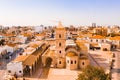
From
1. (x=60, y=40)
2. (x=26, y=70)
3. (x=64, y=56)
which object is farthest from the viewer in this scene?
(x=64, y=56)

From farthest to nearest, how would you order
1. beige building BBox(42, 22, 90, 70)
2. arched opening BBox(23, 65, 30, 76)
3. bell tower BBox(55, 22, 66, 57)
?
bell tower BBox(55, 22, 66, 57), beige building BBox(42, 22, 90, 70), arched opening BBox(23, 65, 30, 76)

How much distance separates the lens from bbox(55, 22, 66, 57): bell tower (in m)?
34.8

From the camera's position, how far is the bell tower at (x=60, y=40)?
114 ft

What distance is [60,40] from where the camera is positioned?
34938 mm

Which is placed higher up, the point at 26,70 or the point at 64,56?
the point at 64,56

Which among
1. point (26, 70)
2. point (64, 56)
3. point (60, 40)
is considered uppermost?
point (60, 40)

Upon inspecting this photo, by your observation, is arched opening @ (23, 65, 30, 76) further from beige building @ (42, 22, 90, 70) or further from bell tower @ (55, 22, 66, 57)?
bell tower @ (55, 22, 66, 57)

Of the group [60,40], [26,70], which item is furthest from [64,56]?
[26,70]

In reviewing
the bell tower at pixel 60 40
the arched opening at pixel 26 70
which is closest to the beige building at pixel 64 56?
the bell tower at pixel 60 40

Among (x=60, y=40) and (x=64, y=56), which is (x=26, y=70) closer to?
(x=64, y=56)

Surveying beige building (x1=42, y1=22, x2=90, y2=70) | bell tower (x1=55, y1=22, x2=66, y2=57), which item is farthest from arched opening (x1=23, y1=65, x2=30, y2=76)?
bell tower (x1=55, y1=22, x2=66, y2=57)

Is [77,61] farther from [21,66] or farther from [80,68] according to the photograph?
[21,66]

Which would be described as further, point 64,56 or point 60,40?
point 64,56

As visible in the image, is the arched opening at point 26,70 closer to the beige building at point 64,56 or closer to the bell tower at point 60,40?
the beige building at point 64,56
